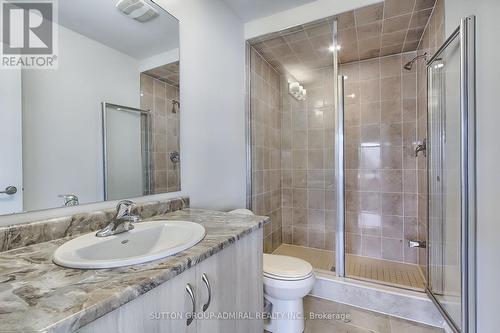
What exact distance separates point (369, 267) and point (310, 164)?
3.96 ft

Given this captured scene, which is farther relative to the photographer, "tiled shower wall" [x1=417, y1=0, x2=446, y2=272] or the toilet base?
"tiled shower wall" [x1=417, y1=0, x2=446, y2=272]

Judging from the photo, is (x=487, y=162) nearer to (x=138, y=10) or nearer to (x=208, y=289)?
(x=208, y=289)

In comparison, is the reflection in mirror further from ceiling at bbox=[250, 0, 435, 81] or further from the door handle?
ceiling at bbox=[250, 0, 435, 81]

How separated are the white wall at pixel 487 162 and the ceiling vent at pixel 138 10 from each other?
5.63 feet

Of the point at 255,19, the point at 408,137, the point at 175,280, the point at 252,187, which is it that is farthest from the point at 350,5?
the point at 175,280

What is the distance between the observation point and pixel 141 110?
135 centimetres

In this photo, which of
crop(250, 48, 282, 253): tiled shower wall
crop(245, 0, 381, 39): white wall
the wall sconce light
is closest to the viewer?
crop(245, 0, 381, 39): white wall

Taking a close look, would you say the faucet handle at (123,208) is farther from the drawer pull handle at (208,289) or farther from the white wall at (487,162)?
the white wall at (487,162)

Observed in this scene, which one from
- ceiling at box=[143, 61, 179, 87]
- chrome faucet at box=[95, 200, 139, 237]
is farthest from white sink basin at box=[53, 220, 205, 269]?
ceiling at box=[143, 61, 179, 87]

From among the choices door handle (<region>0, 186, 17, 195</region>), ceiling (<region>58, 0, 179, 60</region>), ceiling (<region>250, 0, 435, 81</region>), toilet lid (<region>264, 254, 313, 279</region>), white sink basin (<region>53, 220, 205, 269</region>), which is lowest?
toilet lid (<region>264, 254, 313, 279</region>)

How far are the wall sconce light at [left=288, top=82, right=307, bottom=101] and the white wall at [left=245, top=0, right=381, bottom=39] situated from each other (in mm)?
751

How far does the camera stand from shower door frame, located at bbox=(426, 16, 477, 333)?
119 cm

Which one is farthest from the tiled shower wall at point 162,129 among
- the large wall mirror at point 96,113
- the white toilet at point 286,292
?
the white toilet at point 286,292

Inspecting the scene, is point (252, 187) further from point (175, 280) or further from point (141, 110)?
point (175, 280)
